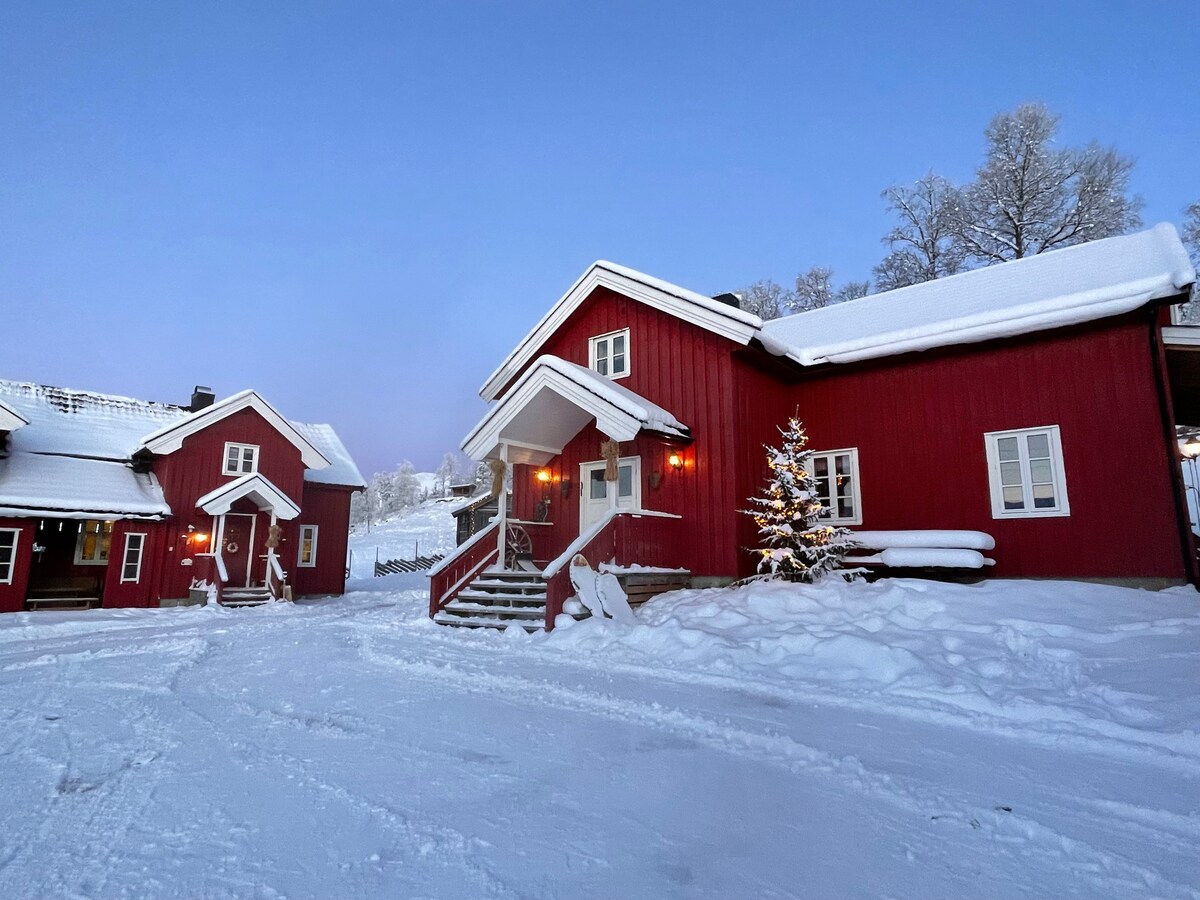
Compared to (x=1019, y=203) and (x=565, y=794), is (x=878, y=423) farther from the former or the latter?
(x=1019, y=203)

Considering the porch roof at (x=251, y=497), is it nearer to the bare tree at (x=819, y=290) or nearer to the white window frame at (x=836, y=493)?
the white window frame at (x=836, y=493)

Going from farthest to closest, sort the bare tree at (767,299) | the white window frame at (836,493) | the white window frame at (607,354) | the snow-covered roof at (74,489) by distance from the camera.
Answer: the bare tree at (767,299)
the snow-covered roof at (74,489)
the white window frame at (607,354)
the white window frame at (836,493)

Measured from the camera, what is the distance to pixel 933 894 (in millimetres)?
2473

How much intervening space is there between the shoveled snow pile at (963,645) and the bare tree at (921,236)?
17969mm

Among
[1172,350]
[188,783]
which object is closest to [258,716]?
[188,783]

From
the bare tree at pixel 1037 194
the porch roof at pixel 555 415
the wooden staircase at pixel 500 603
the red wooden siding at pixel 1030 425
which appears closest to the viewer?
the red wooden siding at pixel 1030 425

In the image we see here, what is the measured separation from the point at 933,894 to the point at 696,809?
3.60 ft

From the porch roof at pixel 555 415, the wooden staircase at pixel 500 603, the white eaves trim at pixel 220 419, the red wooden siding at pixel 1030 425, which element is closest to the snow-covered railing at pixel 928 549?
the red wooden siding at pixel 1030 425

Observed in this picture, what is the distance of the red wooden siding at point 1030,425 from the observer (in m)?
9.56

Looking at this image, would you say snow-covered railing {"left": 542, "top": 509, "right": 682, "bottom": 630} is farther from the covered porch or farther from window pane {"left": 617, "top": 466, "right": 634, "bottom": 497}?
window pane {"left": 617, "top": 466, "right": 634, "bottom": 497}

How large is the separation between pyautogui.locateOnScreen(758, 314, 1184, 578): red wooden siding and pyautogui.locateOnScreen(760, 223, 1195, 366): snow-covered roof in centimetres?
49

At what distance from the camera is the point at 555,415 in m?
12.8

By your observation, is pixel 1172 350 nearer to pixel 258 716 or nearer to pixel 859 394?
pixel 859 394

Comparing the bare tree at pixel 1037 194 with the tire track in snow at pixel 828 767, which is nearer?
the tire track in snow at pixel 828 767
